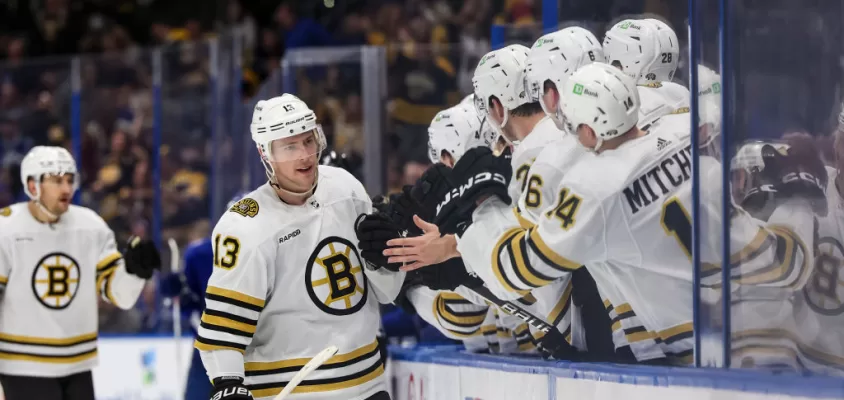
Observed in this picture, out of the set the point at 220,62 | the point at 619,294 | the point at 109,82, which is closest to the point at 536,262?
the point at 619,294

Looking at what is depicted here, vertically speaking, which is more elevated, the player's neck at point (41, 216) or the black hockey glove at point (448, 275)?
the player's neck at point (41, 216)

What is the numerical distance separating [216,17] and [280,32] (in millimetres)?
836

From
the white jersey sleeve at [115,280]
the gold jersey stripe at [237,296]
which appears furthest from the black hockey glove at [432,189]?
the white jersey sleeve at [115,280]

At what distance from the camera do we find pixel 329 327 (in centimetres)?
318

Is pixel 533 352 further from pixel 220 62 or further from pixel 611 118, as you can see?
pixel 220 62

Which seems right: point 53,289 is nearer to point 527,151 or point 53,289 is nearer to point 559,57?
point 527,151

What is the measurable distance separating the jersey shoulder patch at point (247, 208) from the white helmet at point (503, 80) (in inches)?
31.4

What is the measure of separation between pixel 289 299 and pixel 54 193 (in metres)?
2.24

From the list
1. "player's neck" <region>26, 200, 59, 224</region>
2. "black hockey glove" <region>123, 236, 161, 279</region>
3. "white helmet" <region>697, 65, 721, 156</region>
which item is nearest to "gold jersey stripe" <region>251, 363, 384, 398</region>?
"white helmet" <region>697, 65, 721, 156</region>

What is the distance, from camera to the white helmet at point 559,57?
327cm

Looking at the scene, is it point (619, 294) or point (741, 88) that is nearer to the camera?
point (741, 88)

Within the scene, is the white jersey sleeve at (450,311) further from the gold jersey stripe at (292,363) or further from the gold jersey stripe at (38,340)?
the gold jersey stripe at (38,340)

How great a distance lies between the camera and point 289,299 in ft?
10.3

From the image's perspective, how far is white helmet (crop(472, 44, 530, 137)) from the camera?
11.4 ft
